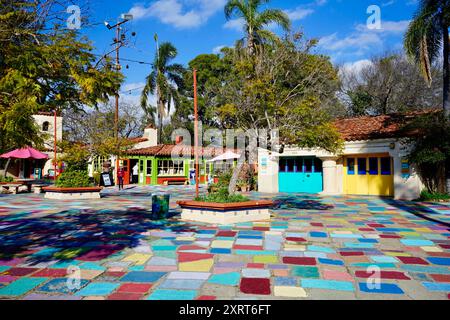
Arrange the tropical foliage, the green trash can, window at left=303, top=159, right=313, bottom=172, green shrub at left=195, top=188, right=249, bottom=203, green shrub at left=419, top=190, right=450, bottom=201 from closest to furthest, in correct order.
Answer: green shrub at left=195, top=188, right=249, bottom=203, the green trash can, the tropical foliage, green shrub at left=419, top=190, right=450, bottom=201, window at left=303, top=159, right=313, bottom=172

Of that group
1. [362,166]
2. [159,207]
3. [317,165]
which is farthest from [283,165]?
[159,207]

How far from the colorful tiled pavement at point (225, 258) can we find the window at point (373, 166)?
6.93 meters

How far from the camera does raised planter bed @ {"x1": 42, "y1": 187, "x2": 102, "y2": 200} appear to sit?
51.2ft

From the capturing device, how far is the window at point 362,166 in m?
17.5

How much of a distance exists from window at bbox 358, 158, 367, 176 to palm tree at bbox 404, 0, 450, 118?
4387 millimetres

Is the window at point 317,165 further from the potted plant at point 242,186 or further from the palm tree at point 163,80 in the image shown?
the palm tree at point 163,80

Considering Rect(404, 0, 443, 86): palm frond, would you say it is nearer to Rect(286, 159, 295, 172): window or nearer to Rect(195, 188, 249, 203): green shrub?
Rect(286, 159, 295, 172): window

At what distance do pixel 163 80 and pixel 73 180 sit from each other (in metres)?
18.1

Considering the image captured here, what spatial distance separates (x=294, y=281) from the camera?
4.72m

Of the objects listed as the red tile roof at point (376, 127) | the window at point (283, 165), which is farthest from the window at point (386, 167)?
the window at point (283, 165)

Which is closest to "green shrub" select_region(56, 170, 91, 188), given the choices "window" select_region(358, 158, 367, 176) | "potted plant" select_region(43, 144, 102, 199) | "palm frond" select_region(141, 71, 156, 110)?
"potted plant" select_region(43, 144, 102, 199)

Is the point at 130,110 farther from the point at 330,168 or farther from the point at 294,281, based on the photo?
the point at 294,281

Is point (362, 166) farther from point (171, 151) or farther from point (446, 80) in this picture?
point (171, 151)
